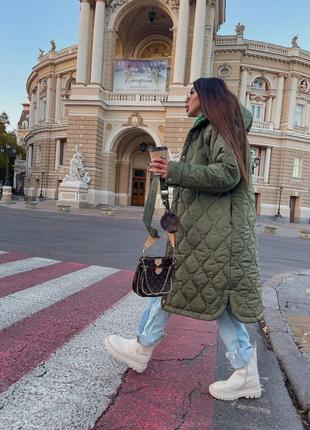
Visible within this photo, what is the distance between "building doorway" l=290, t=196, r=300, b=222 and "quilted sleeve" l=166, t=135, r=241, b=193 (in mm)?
36377

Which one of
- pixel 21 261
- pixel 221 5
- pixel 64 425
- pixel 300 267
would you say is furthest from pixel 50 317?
pixel 221 5

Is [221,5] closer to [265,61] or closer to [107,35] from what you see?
[265,61]

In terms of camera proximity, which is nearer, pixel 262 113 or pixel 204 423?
pixel 204 423

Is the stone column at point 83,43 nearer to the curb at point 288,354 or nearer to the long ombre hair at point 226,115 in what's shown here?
the curb at point 288,354

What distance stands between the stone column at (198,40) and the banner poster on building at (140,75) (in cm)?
220

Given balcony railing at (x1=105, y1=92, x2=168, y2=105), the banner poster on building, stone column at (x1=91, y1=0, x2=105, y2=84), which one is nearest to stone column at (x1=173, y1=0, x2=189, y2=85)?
the banner poster on building

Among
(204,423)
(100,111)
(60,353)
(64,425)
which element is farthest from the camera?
(100,111)

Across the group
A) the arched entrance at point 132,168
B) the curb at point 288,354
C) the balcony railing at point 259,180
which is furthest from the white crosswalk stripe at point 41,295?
the balcony railing at point 259,180

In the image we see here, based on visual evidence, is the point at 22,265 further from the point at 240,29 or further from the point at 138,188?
the point at 240,29

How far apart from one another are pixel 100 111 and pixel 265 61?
1794cm

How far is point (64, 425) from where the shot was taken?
1953 millimetres

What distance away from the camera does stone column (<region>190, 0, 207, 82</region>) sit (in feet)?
91.0

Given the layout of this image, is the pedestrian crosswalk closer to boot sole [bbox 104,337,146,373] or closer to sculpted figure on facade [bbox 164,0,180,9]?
boot sole [bbox 104,337,146,373]

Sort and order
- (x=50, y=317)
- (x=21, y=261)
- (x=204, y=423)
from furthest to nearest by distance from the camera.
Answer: (x=21, y=261)
(x=50, y=317)
(x=204, y=423)
